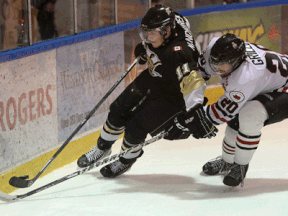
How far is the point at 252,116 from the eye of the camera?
300cm

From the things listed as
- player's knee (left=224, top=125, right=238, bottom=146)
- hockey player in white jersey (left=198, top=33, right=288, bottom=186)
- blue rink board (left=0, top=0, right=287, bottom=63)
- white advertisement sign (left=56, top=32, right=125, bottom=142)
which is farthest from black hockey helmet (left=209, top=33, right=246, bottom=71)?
white advertisement sign (left=56, top=32, right=125, bottom=142)

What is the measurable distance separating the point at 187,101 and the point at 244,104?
1.02ft

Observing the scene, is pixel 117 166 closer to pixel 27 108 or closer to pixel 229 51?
pixel 27 108

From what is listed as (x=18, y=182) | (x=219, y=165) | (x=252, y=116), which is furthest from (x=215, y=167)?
(x=18, y=182)

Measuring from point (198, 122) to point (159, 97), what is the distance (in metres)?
0.50

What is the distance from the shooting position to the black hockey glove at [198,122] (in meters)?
3.05

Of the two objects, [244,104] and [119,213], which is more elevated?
[244,104]

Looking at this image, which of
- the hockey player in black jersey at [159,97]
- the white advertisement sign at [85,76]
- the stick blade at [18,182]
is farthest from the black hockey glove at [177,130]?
the white advertisement sign at [85,76]

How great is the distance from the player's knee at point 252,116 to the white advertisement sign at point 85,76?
1.49 m

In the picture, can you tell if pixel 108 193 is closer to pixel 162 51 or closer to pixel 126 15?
pixel 162 51

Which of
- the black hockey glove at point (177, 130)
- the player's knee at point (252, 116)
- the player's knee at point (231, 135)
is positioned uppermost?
the player's knee at point (252, 116)

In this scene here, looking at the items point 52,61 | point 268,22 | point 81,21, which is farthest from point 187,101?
point 268,22

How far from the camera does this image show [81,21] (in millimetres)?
4379

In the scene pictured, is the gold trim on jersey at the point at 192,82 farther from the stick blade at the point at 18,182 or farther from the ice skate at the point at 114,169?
the stick blade at the point at 18,182
